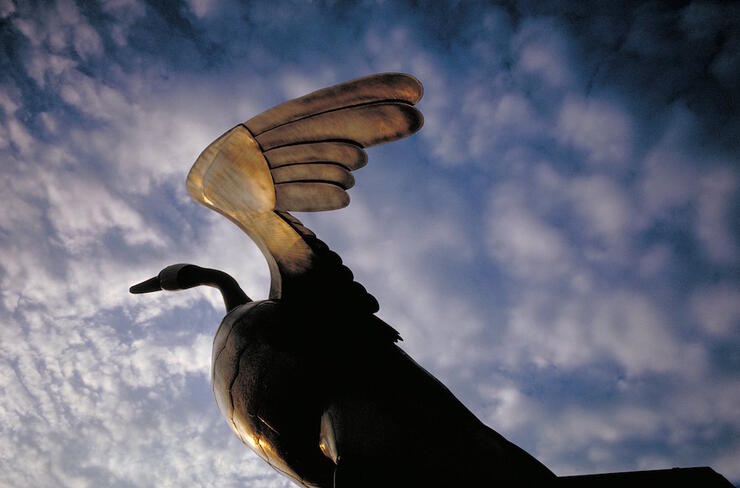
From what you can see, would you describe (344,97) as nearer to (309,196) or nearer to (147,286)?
(309,196)

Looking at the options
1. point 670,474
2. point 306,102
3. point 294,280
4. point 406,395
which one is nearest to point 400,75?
point 306,102

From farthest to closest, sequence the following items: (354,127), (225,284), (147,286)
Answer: (147,286), (225,284), (354,127)

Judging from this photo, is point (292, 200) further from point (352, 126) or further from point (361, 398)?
point (361, 398)

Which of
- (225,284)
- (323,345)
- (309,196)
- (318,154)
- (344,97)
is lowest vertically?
(323,345)

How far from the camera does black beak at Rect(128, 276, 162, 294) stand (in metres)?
3.42

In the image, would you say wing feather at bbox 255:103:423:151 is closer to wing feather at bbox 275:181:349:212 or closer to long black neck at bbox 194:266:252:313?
wing feather at bbox 275:181:349:212

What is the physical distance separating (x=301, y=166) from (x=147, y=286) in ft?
6.25

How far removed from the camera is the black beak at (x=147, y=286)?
11.2 feet

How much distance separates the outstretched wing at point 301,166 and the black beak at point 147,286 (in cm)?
119

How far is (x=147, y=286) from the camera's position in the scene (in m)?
3.46

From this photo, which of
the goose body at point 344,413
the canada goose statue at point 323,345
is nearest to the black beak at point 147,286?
the canada goose statue at point 323,345

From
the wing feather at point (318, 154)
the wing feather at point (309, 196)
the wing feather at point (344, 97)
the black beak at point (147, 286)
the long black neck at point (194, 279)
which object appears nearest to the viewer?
the wing feather at point (344, 97)

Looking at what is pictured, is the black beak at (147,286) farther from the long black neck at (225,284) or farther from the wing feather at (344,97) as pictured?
the wing feather at (344,97)

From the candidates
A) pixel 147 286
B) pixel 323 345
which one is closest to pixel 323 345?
pixel 323 345
